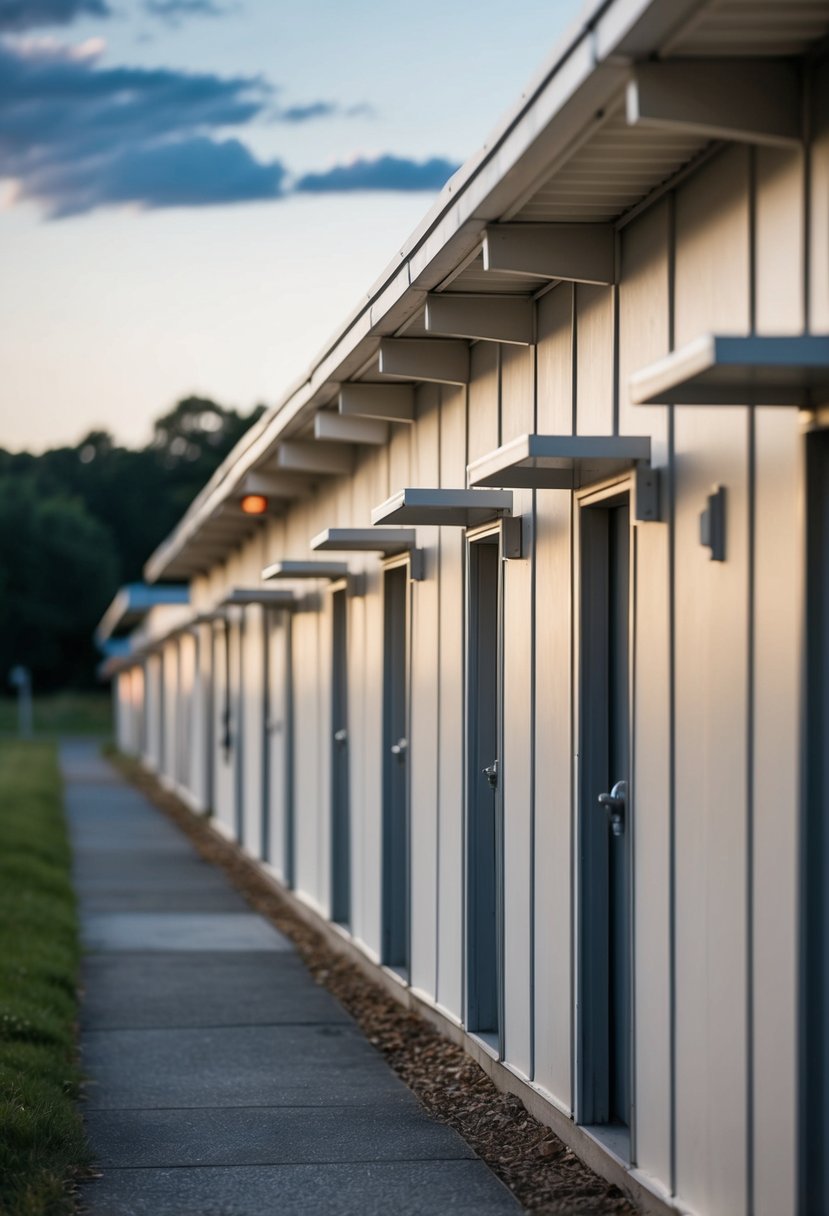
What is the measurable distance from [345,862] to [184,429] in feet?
292

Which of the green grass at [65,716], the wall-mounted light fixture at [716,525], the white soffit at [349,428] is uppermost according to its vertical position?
the white soffit at [349,428]

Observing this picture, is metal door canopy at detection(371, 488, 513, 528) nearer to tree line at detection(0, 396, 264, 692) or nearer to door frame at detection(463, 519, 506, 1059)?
door frame at detection(463, 519, 506, 1059)

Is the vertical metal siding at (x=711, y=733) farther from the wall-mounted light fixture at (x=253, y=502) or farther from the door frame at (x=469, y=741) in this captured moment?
the wall-mounted light fixture at (x=253, y=502)

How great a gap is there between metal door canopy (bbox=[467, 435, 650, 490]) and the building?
0.05 feet

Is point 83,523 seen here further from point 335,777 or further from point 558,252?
point 558,252

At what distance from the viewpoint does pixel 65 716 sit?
7175 centimetres

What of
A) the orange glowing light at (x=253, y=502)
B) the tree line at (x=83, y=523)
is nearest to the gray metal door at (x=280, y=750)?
the orange glowing light at (x=253, y=502)

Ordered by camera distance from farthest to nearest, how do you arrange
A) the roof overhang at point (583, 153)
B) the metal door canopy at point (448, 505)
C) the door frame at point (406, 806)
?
the door frame at point (406, 806)
the metal door canopy at point (448, 505)
the roof overhang at point (583, 153)

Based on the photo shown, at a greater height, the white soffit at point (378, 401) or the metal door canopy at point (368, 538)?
the white soffit at point (378, 401)

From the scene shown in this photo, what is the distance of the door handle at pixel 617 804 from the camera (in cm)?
593

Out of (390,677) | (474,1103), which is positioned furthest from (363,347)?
(474,1103)

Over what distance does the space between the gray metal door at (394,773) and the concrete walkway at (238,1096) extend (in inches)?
22.7

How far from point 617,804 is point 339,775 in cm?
648

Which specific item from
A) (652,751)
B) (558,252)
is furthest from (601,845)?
(558,252)
